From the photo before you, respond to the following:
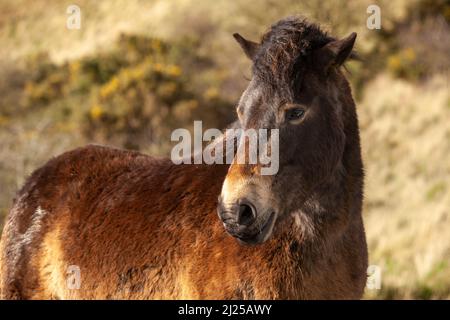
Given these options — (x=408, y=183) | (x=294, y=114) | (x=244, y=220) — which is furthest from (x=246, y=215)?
(x=408, y=183)

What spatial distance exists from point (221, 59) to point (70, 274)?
22798mm

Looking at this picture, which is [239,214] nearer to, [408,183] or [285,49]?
[285,49]

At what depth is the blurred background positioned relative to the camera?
12617mm

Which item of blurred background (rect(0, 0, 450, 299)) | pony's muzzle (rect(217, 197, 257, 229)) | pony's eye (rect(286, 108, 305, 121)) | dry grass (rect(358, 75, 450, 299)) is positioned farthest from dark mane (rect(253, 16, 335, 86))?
blurred background (rect(0, 0, 450, 299))

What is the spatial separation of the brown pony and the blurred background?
5096mm

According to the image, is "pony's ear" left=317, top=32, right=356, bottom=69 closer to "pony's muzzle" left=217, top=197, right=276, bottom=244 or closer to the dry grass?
"pony's muzzle" left=217, top=197, right=276, bottom=244

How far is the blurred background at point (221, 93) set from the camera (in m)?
12.6

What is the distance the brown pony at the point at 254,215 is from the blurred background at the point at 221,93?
5096 mm

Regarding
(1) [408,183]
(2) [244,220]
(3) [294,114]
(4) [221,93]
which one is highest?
(4) [221,93]

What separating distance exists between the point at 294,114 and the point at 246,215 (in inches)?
27.7

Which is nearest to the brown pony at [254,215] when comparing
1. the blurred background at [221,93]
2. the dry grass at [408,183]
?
the dry grass at [408,183]

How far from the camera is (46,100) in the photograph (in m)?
24.7

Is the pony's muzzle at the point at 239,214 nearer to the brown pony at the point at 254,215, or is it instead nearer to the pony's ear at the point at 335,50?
the brown pony at the point at 254,215

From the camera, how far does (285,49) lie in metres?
3.79
